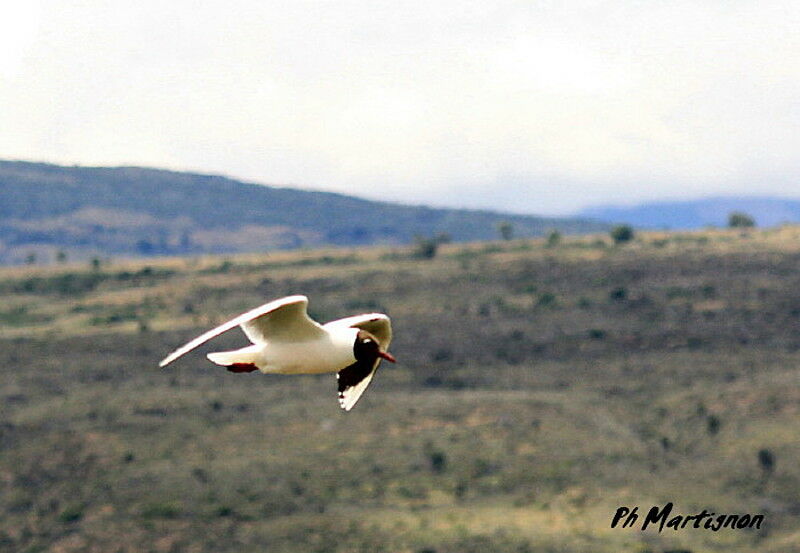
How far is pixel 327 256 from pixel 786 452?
58878mm

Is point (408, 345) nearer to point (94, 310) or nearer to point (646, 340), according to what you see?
point (646, 340)

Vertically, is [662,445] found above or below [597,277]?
below

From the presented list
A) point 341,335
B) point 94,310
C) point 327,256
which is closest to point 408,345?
point 94,310

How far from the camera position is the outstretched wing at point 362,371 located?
2091 centimetres

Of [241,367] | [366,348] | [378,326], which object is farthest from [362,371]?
[241,367]

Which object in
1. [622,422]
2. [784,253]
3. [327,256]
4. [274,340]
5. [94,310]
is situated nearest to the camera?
[274,340]

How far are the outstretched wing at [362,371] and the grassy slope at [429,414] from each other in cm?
4881

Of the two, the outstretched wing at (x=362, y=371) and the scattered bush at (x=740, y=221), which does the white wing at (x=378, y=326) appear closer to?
the outstretched wing at (x=362, y=371)

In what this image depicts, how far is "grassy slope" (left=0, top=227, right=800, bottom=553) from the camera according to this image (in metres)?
73.4

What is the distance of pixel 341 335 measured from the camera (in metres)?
18.7

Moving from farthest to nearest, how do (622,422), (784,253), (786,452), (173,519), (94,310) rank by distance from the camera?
(784,253), (94,310), (622,422), (786,452), (173,519)

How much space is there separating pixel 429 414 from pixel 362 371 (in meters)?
66.7
